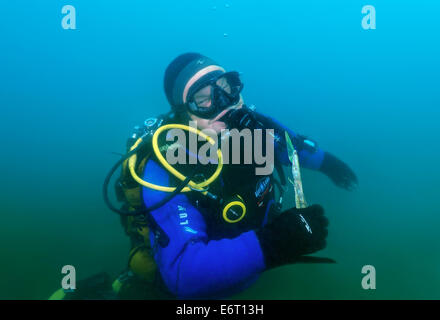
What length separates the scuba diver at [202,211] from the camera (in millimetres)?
1700

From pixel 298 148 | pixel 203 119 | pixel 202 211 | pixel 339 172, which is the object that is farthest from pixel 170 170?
pixel 339 172

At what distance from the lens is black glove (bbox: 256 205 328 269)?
1.70 metres

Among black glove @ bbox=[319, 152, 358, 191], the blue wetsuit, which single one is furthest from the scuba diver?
black glove @ bbox=[319, 152, 358, 191]

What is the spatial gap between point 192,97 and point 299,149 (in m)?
1.93

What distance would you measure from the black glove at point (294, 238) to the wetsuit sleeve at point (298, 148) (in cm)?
141

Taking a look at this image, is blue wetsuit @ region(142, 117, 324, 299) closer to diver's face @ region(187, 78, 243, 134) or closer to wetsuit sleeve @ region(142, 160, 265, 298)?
wetsuit sleeve @ region(142, 160, 265, 298)

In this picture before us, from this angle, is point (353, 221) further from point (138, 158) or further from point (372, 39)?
point (372, 39)

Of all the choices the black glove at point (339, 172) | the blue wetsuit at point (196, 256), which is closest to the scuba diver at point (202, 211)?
the blue wetsuit at point (196, 256)

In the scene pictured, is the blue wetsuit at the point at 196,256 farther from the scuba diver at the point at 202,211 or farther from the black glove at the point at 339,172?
the black glove at the point at 339,172

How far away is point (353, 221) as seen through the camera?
514 centimetres

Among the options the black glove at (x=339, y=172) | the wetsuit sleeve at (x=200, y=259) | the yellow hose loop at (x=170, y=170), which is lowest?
the wetsuit sleeve at (x=200, y=259)

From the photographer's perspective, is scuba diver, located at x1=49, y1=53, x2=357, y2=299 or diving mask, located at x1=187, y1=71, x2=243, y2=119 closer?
scuba diver, located at x1=49, y1=53, x2=357, y2=299

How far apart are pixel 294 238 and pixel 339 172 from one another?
2408 mm
